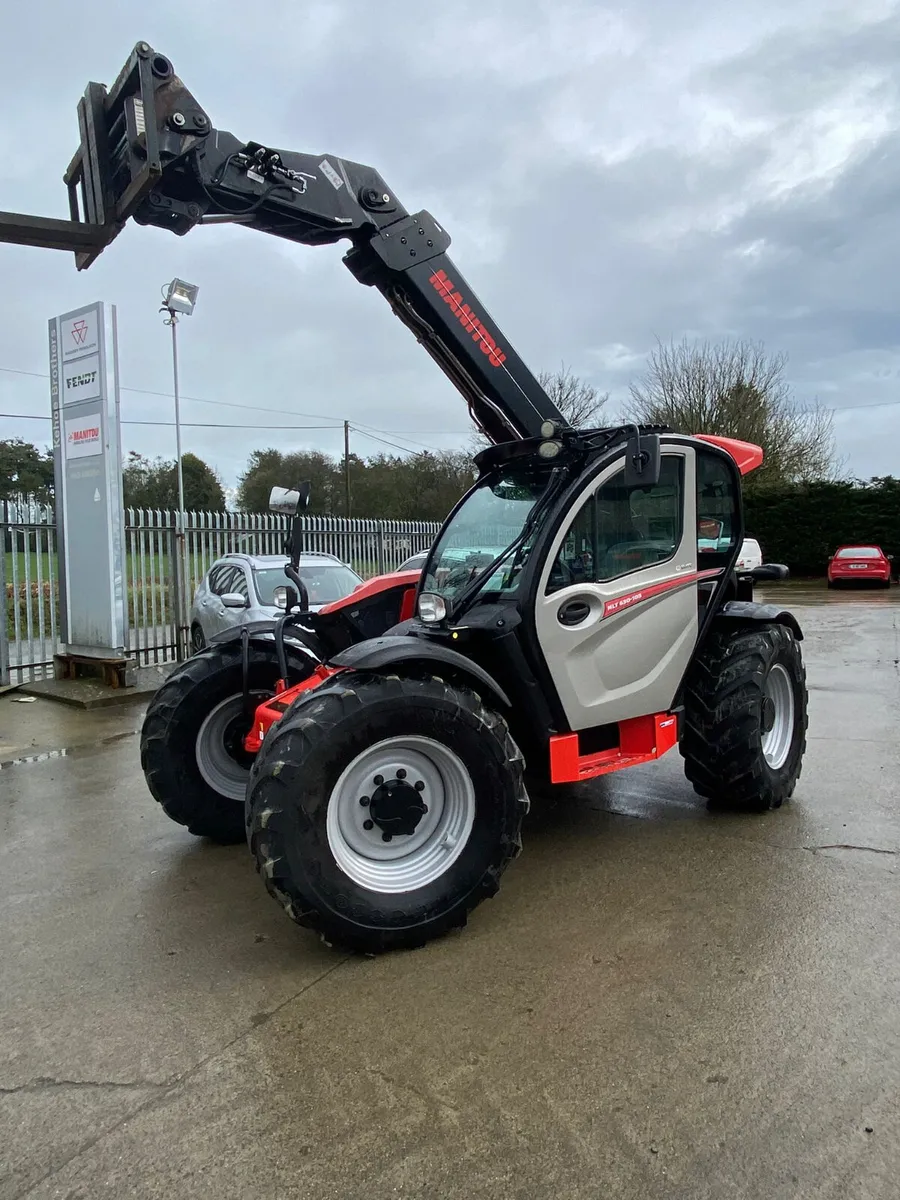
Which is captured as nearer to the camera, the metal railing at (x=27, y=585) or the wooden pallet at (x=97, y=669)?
the wooden pallet at (x=97, y=669)

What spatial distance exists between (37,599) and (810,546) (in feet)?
83.3

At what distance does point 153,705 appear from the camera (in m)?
4.56

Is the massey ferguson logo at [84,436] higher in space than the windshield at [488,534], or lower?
higher

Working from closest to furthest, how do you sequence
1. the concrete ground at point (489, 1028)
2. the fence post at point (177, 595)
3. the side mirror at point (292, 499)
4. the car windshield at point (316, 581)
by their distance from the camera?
the concrete ground at point (489, 1028) → the side mirror at point (292, 499) → the car windshield at point (316, 581) → the fence post at point (177, 595)

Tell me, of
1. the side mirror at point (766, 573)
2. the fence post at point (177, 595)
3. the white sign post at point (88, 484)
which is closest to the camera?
the side mirror at point (766, 573)

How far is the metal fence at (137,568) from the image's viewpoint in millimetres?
10117

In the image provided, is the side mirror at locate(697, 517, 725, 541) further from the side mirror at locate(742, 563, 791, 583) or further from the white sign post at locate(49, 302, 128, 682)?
the white sign post at locate(49, 302, 128, 682)

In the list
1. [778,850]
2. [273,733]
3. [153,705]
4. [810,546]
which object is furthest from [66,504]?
[810,546]

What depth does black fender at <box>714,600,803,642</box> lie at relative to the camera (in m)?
5.09

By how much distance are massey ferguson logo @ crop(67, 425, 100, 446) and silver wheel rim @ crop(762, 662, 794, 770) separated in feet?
25.7

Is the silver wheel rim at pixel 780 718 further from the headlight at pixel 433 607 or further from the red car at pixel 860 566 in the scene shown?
the red car at pixel 860 566

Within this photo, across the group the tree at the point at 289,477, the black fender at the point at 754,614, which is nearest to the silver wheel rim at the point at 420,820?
the black fender at the point at 754,614

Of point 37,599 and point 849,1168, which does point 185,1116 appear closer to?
point 849,1168

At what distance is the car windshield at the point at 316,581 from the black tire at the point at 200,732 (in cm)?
500
